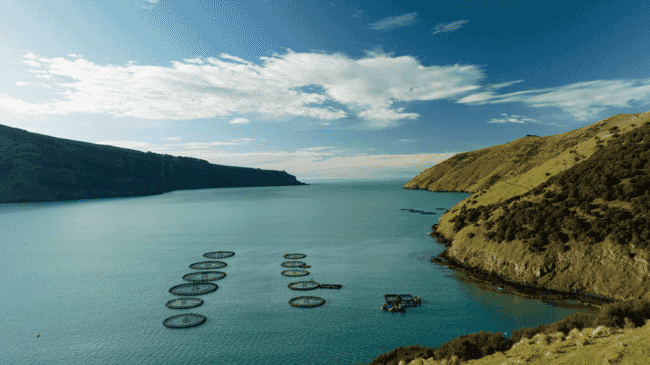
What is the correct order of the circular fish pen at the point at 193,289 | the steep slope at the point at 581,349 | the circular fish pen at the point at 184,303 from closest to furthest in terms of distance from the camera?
1. the steep slope at the point at 581,349
2. the circular fish pen at the point at 184,303
3. the circular fish pen at the point at 193,289

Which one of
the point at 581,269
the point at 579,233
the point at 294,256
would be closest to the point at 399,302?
the point at 581,269

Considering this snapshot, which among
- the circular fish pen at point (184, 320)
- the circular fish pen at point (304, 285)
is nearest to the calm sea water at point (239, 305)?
the circular fish pen at point (184, 320)

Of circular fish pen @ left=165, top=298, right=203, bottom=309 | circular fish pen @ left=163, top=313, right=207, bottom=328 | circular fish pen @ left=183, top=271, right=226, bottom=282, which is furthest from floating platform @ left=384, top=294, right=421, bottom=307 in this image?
circular fish pen @ left=183, top=271, right=226, bottom=282

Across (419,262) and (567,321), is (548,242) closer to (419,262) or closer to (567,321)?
(419,262)

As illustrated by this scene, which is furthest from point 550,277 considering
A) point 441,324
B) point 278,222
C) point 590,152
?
point 278,222

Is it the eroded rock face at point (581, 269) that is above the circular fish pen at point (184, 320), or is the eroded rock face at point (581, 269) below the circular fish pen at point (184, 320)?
above

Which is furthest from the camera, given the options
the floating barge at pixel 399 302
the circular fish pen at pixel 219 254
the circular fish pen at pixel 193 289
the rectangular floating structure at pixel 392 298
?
the circular fish pen at pixel 219 254

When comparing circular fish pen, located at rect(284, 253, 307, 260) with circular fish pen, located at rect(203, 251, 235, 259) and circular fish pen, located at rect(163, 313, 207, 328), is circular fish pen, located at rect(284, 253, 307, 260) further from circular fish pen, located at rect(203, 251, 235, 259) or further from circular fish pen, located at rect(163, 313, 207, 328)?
circular fish pen, located at rect(163, 313, 207, 328)

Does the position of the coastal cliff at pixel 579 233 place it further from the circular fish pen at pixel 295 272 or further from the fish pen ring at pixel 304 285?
the circular fish pen at pixel 295 272
